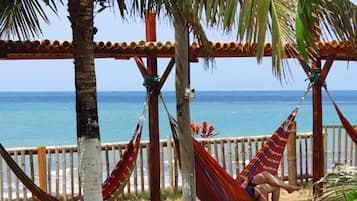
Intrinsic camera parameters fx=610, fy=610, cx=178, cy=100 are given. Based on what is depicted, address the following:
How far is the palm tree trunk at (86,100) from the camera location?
344 centimetres

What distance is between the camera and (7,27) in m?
4.58

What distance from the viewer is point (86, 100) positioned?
3.45 metres

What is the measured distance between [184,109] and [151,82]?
2.40 ft

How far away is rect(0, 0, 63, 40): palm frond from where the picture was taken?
4.11m

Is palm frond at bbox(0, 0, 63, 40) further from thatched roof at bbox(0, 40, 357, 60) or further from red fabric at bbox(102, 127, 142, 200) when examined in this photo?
red fabric at bbox(102, 127, 142, 200)

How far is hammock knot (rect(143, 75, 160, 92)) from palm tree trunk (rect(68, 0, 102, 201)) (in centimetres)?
173

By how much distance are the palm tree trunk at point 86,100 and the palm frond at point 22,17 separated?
19.6 inches

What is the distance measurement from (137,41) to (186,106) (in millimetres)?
831

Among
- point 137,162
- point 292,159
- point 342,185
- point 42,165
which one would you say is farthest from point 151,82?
point 342,185

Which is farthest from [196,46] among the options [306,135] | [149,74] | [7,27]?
[306,135]

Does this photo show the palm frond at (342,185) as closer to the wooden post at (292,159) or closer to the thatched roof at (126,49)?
the thatched roof at (126,49)

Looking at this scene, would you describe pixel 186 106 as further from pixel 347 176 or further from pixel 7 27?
pixel 347 176

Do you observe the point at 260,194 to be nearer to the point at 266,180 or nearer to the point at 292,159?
the point at 266,180

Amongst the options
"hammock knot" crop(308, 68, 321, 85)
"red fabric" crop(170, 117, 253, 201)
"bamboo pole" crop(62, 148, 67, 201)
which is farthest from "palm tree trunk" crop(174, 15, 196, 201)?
"bamboo pole" crop(62, 148, 67, 201)
